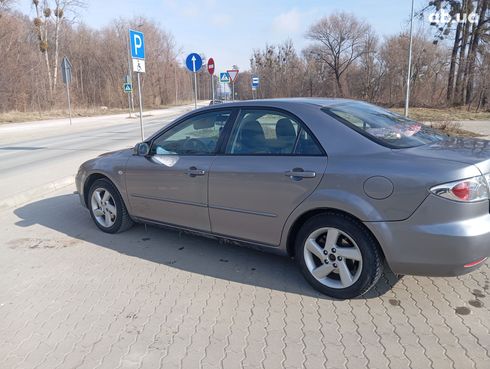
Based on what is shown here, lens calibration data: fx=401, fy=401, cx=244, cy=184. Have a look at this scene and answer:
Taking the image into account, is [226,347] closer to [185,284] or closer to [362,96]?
[185,284]

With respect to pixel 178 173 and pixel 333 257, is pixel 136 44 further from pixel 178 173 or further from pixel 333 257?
pixel 333 257

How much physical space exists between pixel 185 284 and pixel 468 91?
38545 millimetres

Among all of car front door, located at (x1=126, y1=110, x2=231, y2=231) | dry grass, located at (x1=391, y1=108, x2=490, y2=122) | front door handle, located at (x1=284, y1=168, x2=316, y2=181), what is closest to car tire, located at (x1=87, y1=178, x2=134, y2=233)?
car front door, located at (x1=126, y1=110, x2=231, y2=231)

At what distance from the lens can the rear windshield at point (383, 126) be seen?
10.7 feet

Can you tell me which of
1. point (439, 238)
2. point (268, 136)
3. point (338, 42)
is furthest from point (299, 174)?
point (338, 42)

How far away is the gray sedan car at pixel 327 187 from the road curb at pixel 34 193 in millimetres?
3188

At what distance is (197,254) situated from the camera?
4.26 metres

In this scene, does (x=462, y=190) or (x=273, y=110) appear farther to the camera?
(x=273, y=110)

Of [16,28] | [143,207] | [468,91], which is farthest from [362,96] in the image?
[143,207]

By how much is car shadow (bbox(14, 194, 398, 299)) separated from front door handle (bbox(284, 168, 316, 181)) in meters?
0.99

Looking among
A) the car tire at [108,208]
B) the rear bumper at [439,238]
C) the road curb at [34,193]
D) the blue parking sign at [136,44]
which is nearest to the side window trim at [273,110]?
the rear bumper at [439,238]

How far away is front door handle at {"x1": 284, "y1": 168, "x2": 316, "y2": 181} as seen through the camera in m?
3.18

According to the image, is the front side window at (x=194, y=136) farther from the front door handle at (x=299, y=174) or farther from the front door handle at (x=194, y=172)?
the front door handle at (x=299, y=174)

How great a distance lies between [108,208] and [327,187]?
9.64 ft
